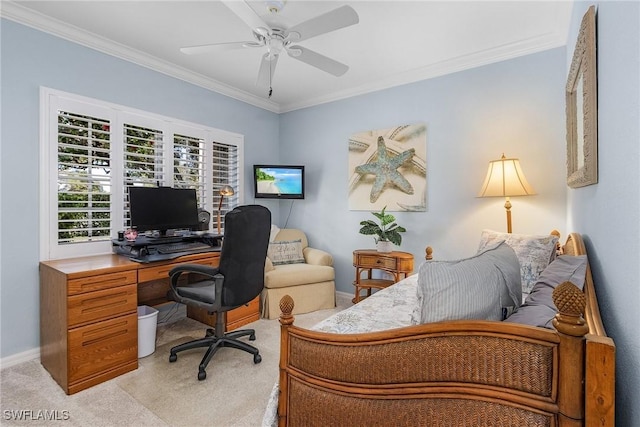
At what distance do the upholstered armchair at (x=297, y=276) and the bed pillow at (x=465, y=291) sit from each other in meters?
2.44

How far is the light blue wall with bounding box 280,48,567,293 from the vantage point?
266cm

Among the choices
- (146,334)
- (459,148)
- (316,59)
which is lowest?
(146,334)

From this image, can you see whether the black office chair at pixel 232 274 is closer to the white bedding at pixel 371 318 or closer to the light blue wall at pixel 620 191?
the white bedding at pixel 371 318

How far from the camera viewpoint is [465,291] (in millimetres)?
947

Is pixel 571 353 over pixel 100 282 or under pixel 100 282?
over

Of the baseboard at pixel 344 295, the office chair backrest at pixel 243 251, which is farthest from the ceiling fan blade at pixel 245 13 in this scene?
the baseboard at pixel 344 295

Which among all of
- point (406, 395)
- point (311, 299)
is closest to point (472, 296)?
point (406, 395)

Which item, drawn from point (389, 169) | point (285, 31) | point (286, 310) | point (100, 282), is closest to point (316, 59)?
point (285, 31)

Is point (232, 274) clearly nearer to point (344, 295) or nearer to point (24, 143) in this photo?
point (24, 143)

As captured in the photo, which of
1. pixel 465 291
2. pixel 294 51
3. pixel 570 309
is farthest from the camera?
pixel 294 51

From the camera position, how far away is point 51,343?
7.18ft

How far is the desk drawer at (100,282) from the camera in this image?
2.01m

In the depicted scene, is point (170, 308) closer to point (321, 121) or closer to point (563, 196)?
point (321, 121)

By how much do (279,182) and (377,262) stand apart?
1710 millimetres
